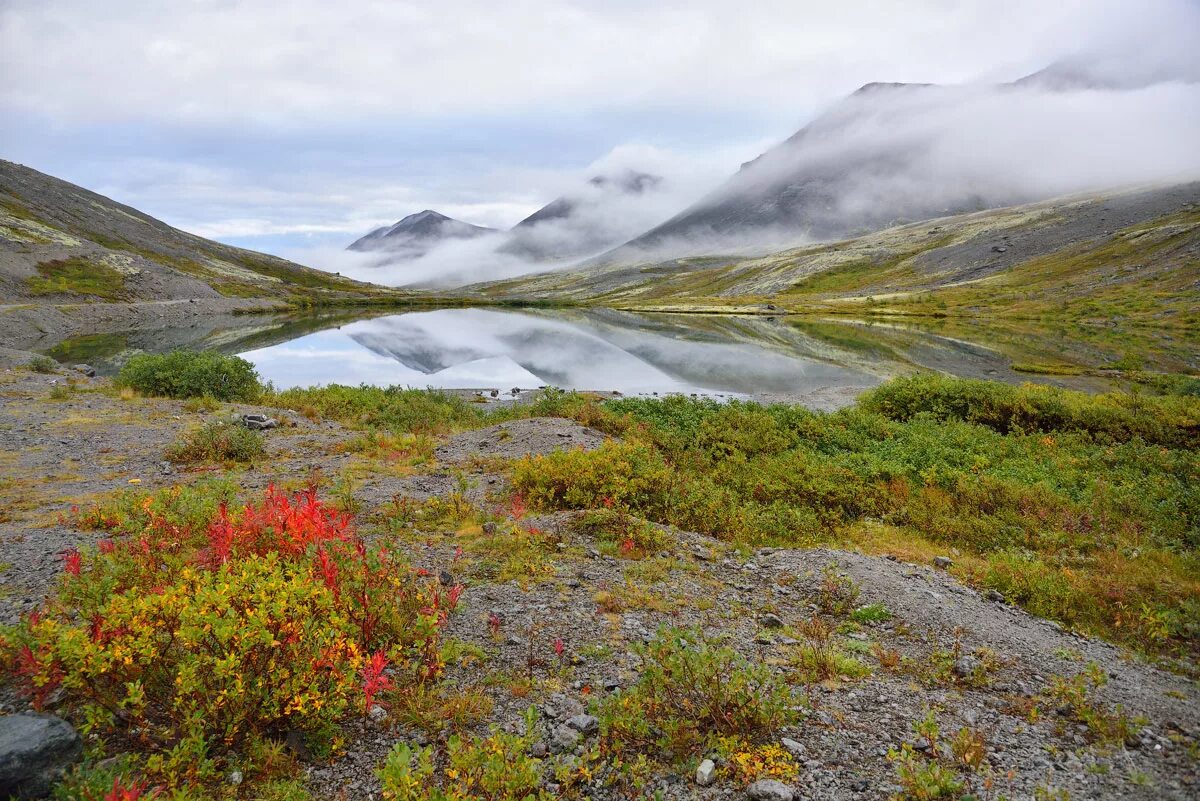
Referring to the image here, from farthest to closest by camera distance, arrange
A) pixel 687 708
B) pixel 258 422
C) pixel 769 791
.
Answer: pixel 258 422, pixel 687 708, pixel 769 791

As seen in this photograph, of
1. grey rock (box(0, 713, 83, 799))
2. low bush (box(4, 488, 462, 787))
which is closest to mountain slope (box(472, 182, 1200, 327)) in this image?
low bush (box(4, 488, 462, 787))

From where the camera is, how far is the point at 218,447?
18016 mm

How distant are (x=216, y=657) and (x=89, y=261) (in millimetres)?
168279

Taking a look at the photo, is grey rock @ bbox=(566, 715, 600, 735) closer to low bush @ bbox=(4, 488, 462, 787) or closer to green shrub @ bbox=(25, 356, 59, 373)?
low bush @ bbox=(4, 488, 462, 787)

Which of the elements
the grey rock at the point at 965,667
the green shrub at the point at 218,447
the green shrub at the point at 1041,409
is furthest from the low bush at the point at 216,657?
the green shrub at the point at 1041,409

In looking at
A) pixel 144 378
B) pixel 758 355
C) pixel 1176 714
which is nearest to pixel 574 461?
pixel 1176 714

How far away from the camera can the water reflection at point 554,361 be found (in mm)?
47875

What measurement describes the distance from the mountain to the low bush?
424 feet

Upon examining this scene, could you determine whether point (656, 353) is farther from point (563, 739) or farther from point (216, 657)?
point (216, 657)

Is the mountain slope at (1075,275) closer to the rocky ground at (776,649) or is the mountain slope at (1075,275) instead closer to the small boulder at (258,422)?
the rocky ground at (776,649)

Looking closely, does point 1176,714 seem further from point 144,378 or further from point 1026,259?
point 1026,259

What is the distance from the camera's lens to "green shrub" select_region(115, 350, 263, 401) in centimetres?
2927

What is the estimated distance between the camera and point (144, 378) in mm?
29688

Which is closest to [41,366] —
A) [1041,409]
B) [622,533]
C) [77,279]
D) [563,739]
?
[622,533]
